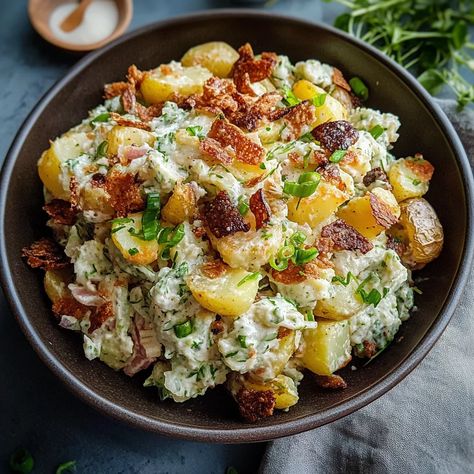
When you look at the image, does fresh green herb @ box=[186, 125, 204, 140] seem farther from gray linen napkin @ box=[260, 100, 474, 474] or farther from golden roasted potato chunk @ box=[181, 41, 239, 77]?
gray linen napkin @ box=[260, 100, 474, 474]

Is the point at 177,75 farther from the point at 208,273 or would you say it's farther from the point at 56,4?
the point at 56,4

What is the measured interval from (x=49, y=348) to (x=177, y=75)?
4.71 ft

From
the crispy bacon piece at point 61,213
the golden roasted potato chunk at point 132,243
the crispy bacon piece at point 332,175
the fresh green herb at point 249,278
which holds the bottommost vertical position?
the crispy bacon piece at point 61,213

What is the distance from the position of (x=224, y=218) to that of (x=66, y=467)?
5.15ft

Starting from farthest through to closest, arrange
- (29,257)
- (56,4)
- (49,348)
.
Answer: (56,4) < (29,257) < (49,348)

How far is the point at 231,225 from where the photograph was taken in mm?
2824

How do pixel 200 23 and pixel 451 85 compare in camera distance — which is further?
pixel 451 85

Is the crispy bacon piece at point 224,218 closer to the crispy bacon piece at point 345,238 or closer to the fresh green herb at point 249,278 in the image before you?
the fresh green herb at point 249,278

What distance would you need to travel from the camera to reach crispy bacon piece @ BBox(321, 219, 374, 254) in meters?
2.98

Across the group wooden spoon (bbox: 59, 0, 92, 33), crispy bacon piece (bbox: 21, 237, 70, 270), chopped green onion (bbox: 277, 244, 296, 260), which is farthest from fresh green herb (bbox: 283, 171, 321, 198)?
wooden spoon (bbox: 59, 0, 92, 33)

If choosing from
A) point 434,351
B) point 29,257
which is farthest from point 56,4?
point 434,351

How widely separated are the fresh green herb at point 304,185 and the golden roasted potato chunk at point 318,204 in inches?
1.5

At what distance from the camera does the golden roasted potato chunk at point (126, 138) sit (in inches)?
122

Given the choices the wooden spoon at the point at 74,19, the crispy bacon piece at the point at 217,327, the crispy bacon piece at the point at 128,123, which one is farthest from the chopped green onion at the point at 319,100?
the wooden spoon at the point at 74,19
